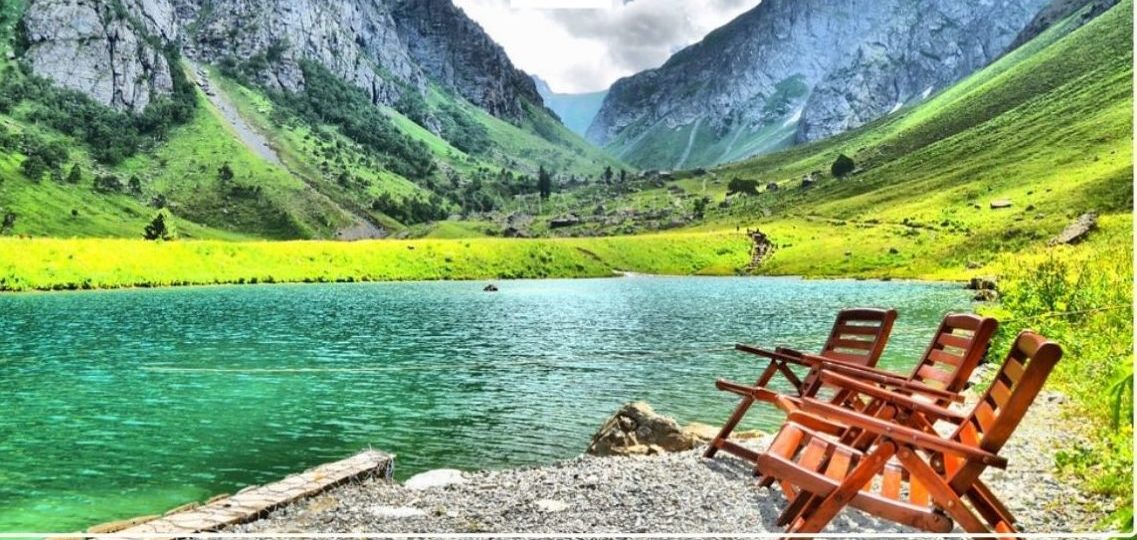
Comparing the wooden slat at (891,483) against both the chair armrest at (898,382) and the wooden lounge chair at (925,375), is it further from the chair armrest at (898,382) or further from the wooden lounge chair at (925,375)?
the chair armrest at (898,382)

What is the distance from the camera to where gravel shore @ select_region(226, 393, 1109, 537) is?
8.77 m

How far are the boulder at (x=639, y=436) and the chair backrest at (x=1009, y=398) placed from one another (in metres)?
8.23

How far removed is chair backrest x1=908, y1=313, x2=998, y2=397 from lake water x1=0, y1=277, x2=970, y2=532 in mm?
4690

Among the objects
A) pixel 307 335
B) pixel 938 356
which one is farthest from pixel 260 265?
pixel 938 356

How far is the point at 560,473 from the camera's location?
1241cm

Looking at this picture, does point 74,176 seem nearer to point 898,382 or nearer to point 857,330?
point 857,330

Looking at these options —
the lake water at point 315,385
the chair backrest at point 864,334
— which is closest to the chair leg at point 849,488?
the chair backrest at point 864,334

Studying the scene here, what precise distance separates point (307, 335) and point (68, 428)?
71.0ft

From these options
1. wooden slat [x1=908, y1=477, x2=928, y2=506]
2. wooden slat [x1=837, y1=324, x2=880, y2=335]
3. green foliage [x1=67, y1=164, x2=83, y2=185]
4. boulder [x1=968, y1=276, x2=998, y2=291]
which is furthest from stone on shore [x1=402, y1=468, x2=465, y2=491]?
green foliage [x1=67, y1=164, x2=83, y2=185]

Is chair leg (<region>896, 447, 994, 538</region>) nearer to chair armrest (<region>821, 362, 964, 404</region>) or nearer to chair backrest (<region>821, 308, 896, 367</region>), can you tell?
chair armrest (<region>821, 362, 964, 404</region>)

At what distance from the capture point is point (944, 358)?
962cm

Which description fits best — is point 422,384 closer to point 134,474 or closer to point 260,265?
point 134,474

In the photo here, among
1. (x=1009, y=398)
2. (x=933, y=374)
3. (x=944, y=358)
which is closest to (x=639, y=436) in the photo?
(x=933, y=374)

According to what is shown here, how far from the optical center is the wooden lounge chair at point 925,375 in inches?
332
